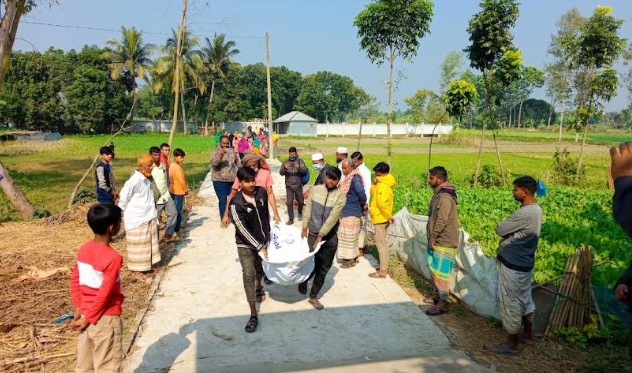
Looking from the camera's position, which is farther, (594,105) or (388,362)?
(594,105)

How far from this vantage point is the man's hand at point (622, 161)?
2.28 m

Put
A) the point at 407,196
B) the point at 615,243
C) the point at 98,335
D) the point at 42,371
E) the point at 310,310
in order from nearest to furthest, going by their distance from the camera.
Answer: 1. the point at 98,335
2. the point at 42,371
3. the point at 310,310
4. the point at 615,243
5. the point at 407,196

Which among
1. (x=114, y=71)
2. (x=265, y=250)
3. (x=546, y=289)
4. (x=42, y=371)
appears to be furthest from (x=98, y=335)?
(x=114, y=71)

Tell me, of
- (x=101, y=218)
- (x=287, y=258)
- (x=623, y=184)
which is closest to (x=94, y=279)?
(x=101, y=218)

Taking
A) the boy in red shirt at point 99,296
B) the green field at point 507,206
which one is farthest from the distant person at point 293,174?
the boy in red shirt at point 99,296

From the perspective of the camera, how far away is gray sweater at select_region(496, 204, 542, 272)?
409 cm

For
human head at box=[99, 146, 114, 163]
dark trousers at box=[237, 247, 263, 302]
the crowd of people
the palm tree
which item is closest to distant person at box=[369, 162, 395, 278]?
the crowd of people

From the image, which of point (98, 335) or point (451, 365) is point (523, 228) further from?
point (98, 335)

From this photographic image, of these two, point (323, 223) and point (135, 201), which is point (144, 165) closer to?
point (135, 201)

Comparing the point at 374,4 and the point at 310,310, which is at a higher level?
the point at 374,4

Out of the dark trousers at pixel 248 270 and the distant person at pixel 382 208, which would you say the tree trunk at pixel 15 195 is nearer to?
the dark trousers at pixel 248 270

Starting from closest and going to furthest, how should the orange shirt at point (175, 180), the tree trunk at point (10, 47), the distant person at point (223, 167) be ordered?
the orange shirt at point (175, 180) < the distant person at point (223, 167) < the tree trunk at point (10, 47)

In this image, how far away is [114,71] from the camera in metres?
43.8

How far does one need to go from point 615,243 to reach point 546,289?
3.92 meters
